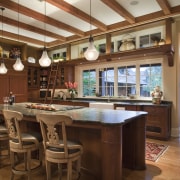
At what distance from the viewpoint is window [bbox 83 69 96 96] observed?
6.23 m

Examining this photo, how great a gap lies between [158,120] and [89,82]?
2.84m

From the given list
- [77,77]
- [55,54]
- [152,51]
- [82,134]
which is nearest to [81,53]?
[77,77]

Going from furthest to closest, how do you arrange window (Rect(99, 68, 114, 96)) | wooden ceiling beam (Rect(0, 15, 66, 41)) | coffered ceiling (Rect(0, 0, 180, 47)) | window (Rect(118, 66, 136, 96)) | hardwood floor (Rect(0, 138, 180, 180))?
window (Rect(99, 68, 114, 96))
window (Rect(118, 66, 136, 96))
wooden ceiling beam (Rect(0, 15, 66, 41))
coffered ceiling (Rect(0, 0, 180, 47))
hardwood floor (Rect(0, 138, 180, 180))

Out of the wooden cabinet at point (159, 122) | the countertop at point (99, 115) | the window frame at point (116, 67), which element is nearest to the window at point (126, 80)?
the window frame at point (116, 67)

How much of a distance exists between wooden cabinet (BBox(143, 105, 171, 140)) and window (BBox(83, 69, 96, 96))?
7.45ft

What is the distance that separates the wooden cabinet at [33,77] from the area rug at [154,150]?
16.1 feet

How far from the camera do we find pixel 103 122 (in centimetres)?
197

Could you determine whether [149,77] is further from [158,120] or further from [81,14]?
[81,14]

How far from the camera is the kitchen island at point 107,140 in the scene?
1.99 meters

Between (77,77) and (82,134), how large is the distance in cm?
413

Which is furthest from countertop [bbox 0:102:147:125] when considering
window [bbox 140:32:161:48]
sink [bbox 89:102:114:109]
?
window [bbox 140:32:161:48]

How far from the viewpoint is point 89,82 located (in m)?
6.36

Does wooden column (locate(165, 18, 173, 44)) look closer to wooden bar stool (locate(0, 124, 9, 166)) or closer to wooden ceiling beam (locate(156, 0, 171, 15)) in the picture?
wooden ceiling beam (locate(156, 0, 171, 15))

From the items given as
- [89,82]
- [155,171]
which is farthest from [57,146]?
[89,82]
